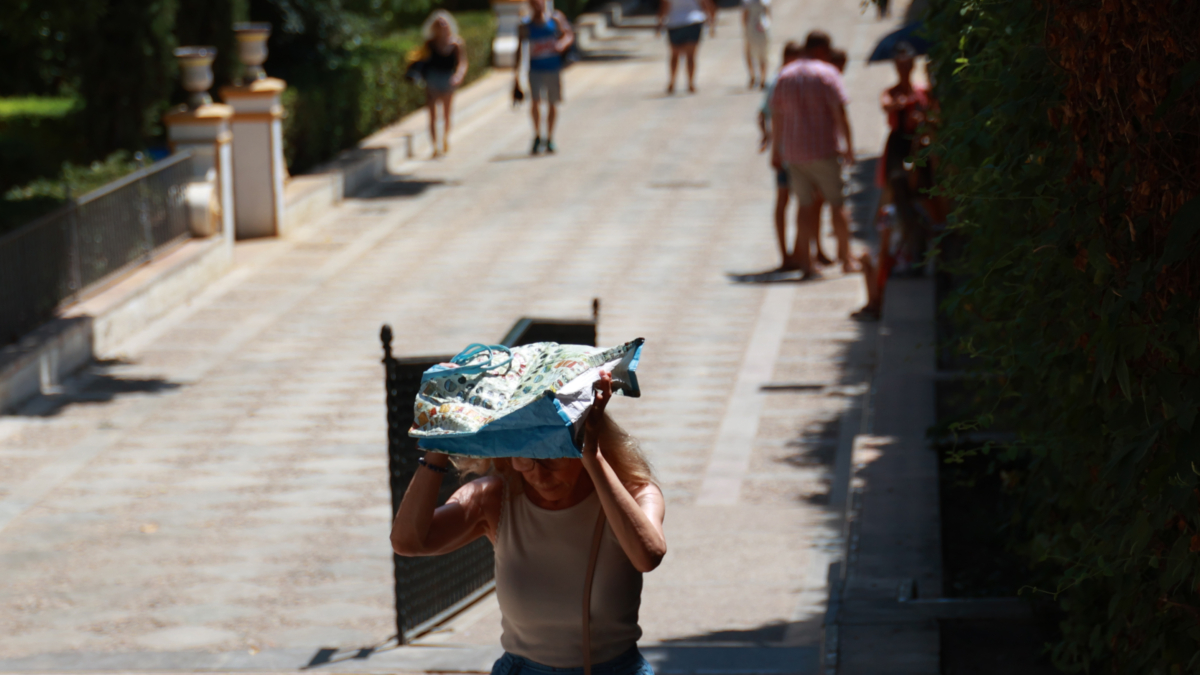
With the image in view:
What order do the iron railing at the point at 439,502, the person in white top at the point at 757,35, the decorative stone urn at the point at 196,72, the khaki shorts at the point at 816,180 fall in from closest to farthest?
the iron railing at the point at 439,502 < the khaki shorts at the point at 816,180 < the decorative stone urn at the point at 196,72 < the person in white top at the point at 757,35

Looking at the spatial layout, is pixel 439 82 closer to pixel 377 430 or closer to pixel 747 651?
pixel 377 430

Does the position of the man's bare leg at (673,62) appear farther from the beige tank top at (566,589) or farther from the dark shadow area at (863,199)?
the beige tank top at (566,589)

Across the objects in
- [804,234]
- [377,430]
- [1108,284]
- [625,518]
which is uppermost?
[1108,284]

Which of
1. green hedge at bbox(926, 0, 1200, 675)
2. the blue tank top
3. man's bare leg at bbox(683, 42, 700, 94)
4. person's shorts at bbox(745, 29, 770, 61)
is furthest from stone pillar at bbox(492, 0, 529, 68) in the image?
green hedge at bbox(926, 0, 1200, 675)

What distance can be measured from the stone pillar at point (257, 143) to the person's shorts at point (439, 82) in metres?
4.02

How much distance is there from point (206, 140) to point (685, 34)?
39.5 feet

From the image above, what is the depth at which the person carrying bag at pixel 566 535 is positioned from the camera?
3465mm

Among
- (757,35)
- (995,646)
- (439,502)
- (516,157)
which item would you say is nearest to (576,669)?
(995,646)

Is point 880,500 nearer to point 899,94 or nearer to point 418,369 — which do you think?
point 418,369

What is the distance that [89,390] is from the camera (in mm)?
11188

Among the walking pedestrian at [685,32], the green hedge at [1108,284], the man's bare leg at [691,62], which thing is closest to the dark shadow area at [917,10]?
the green hedge at [1108,284]

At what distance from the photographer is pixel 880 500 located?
22.8ft

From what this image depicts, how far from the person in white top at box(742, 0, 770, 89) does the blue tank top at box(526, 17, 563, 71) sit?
17.0ft

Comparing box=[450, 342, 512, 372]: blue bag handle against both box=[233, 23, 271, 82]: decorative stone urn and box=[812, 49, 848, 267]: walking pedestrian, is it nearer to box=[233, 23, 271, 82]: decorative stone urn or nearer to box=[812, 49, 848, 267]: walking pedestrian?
box=[812, 49, 848, 267]: walking pedestrian
